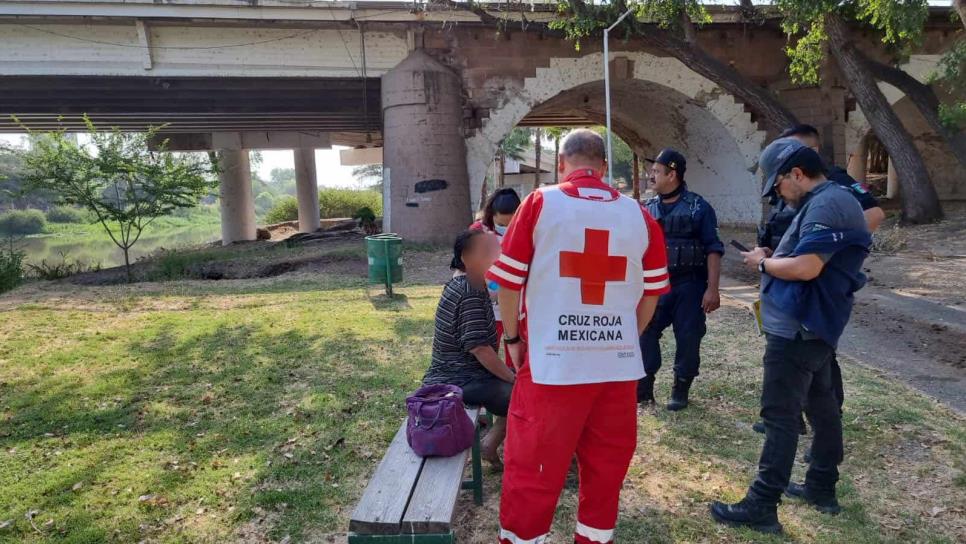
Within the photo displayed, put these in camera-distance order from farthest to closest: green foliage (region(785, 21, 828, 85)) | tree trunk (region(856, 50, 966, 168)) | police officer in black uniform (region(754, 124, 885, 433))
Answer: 1. tree trunk (region(856, 50, 966, 168))
2. green foliage (region(785, 21, 828, 85))
3. police officer in black uniform (region(754, 124, 885, 433))

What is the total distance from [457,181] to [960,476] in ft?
37.7

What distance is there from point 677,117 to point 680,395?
13866mm

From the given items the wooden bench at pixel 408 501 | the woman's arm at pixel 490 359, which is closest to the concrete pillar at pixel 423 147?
the woman's arm at pixel 490 359

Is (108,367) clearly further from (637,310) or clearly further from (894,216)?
(894,216)

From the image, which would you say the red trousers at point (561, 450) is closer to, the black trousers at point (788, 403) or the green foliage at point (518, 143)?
the black trousers at point (788, 403)

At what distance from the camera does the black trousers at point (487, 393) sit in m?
3.24

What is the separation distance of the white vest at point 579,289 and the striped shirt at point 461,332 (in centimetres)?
80

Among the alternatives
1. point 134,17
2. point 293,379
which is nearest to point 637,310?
point 293,379

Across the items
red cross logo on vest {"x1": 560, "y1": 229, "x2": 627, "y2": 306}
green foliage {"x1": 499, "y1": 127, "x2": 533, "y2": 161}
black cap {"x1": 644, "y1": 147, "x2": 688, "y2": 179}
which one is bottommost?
red cross logo on vest {"x1": 560, "y1": 229, "x2": 627, "y2": 306}

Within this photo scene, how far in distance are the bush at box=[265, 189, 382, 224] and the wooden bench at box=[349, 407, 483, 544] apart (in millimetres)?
34060

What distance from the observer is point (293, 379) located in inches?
211

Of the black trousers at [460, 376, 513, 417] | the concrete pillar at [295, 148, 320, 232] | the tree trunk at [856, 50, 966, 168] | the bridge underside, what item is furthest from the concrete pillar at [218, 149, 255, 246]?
the black trousers at [460, 376, 513, 417]

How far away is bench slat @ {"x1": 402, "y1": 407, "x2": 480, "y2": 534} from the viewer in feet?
7.45

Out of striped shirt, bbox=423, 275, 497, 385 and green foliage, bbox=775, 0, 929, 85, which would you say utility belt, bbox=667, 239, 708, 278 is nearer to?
striped shirt, bbox=423, 275, 497, 385
